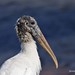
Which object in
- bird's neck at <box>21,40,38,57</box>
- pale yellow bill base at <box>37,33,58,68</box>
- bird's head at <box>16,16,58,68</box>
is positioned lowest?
pale yellow bill base at <box>37,33,58,68</box>

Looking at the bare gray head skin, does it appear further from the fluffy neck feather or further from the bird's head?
the fluffy neck feather

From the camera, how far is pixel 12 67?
16734mm

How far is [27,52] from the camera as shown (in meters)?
17.4

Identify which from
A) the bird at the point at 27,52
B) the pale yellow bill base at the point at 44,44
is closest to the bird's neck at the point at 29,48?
the bird at the point at 27,52

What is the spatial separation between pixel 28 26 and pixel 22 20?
0.17 m

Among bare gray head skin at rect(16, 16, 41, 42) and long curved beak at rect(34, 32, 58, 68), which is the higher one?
bare gray head skin at rect(16, 16, 41, 42)

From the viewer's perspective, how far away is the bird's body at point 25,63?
16.7 metres

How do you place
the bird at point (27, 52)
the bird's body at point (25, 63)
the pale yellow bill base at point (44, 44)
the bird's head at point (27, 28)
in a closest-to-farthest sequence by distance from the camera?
the bird's body at point (25, 63) → the bird at point (27, 52) → the bird's head at point (27, 28) → the pale yellow bill base at point (44, 44)

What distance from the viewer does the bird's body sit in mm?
16703

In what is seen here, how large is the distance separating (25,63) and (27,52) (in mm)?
376

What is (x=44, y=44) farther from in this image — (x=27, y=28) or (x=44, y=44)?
(x=27, y=28)

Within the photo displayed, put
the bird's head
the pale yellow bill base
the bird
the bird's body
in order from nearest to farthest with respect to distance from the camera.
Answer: the bird's body → the bird → the bird's head → the pale yellow bill base

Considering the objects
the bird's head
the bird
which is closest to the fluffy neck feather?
the bird

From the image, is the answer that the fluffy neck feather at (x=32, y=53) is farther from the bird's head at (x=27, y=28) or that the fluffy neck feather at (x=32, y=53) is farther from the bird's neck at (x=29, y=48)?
the bird's head at (x=27, y=28)
